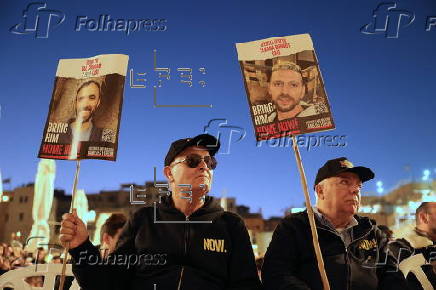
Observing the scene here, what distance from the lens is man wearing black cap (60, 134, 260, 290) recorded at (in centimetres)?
323

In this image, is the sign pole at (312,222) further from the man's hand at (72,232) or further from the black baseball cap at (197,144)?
the man's hand at (72,232)

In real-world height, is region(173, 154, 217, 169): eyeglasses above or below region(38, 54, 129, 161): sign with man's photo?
below

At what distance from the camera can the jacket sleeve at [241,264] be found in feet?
10.9

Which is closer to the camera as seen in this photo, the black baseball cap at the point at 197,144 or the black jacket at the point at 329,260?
the black jacket at the point at 329,260

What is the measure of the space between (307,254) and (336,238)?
0.99 feet

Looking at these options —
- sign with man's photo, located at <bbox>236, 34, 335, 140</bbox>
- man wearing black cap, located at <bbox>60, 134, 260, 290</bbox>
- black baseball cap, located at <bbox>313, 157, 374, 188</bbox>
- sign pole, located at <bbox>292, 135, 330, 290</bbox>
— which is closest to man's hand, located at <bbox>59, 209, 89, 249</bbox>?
man wearing black cap, located at <bbox>60, 134, 260, 290</bbox>

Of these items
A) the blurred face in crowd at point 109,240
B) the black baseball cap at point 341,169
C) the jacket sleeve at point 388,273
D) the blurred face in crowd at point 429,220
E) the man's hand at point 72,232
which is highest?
the black baseball cap at point 341,169

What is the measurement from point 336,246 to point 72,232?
2.10 metres

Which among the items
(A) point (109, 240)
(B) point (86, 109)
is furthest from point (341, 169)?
(A) point (109, 240)

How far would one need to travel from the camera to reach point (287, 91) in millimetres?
3707

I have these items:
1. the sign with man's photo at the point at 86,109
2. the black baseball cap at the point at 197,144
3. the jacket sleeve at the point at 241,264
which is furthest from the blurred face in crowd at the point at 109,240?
the jacket sleeve at the point at 241,264

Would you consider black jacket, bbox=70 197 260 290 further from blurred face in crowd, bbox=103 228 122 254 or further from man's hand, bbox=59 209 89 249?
blurred face in crowd, bbox=103 228 122 254

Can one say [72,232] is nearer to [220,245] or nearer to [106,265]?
[106,265]

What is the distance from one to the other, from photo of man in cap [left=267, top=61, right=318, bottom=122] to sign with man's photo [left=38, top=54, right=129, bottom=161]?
4.15 ft
